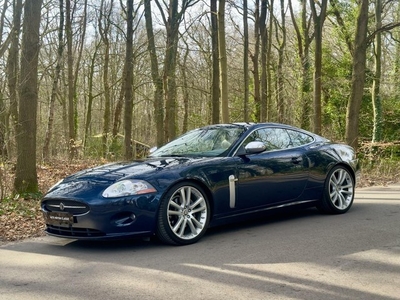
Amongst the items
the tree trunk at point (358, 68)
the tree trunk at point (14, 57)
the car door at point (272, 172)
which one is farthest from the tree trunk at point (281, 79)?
the car door at point (272, 172)

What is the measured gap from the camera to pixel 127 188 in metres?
5.61

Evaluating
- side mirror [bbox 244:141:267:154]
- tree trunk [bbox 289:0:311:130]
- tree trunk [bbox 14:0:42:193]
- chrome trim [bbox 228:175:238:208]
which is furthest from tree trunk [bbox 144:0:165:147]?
chrome trim [bbox 228:175:238:208]

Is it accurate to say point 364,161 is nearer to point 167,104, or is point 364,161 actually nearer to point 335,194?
point 167,104

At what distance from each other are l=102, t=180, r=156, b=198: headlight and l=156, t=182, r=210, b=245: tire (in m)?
0.24

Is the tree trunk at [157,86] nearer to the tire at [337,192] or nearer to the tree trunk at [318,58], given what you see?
the tree trunk at [318,58]

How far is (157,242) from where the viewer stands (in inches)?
237

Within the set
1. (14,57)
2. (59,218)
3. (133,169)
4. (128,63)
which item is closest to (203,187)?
(133,169)

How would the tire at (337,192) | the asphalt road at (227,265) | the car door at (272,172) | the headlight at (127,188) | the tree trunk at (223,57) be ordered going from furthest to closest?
1. the tree trunk at (223,57)
2. the tire at (337,192)
3. the car door at (272,172)
4. the headlight at (127,188)
5. the asphalt road at (227,265)

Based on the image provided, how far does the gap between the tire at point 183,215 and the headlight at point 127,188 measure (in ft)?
0.79

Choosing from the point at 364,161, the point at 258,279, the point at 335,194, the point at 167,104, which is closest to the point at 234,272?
the point at 258,279

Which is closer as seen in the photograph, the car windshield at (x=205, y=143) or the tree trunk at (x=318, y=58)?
the car windshield at (x=205, y=143)

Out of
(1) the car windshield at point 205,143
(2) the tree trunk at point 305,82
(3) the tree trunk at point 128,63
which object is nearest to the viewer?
(1) the car windshield at point 205,143

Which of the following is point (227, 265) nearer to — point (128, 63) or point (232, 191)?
point (232, 191)

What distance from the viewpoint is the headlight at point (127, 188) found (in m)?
5.56
